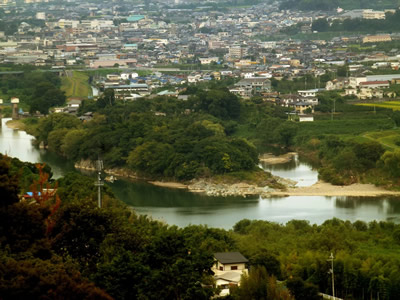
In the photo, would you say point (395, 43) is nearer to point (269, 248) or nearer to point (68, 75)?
point (68, 75)

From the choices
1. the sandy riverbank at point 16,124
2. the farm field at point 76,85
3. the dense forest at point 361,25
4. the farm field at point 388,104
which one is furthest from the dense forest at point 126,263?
the dense forest at point 361,25

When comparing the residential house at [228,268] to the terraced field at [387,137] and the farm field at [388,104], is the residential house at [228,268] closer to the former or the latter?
the terraced field at [387,137]

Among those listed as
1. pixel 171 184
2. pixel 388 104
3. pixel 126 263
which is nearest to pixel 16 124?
pixel 171 184

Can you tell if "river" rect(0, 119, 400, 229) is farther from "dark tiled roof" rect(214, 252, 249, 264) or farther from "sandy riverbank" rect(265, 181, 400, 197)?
"dark tiled roof" rect(214, 252, 249, 264)

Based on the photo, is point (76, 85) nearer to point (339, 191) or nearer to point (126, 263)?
point (339, 191)

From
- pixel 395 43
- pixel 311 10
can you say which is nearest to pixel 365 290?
pixel 395 43

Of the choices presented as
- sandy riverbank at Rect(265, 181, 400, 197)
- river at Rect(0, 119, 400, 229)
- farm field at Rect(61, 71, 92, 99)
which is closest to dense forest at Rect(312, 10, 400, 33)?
farm field at Rect(61, 71, 92, 99)
